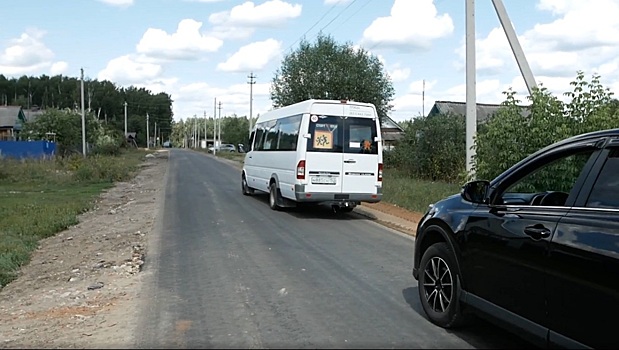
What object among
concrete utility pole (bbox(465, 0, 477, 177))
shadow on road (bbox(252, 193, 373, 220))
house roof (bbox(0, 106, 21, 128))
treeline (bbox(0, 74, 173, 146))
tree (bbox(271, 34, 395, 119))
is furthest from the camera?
treeline (bbox(0, 74, 173, 146))

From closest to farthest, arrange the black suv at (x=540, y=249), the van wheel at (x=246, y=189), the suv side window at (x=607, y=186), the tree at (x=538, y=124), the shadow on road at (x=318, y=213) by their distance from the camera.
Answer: the black suv at (x=540, y=249) < the suv side window at (x=607, y=186) < the tree at (x=538, y=124) < the shadow on road at (x=318, y=213) < the van wheel at (x=246, y=189)

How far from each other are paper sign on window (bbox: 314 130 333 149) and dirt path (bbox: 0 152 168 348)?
4.20 m

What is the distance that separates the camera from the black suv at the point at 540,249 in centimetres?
379

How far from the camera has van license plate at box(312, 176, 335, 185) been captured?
14.1 metres

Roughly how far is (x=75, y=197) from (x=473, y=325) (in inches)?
704

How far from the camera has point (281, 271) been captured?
8305 mm

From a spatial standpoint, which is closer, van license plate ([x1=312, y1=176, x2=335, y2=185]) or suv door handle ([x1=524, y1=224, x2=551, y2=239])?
suv door handle ([x1=524, y1=224, x2=551, y2=239])

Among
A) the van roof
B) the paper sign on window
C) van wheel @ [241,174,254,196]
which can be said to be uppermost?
the van roof

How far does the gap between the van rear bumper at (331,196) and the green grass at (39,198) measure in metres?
5.41

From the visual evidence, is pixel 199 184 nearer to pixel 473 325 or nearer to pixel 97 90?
pixel 473 325

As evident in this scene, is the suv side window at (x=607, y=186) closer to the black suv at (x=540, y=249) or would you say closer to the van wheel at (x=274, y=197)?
the black suv at (x=540, y=249)

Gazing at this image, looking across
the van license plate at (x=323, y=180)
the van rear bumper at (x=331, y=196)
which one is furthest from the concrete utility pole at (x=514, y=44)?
the van license plate at (x=323, y=180)

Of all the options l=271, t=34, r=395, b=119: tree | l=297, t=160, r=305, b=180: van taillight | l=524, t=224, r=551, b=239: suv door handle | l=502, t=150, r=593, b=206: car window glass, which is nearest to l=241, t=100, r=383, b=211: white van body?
l=297, t=160, r=305, b=180: van taillight

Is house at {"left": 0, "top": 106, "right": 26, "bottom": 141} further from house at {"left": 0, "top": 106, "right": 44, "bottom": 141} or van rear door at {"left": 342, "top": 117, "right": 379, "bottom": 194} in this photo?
van rear door at {"left": 342, "top": 117, "right": 379, "bottom": 194}
